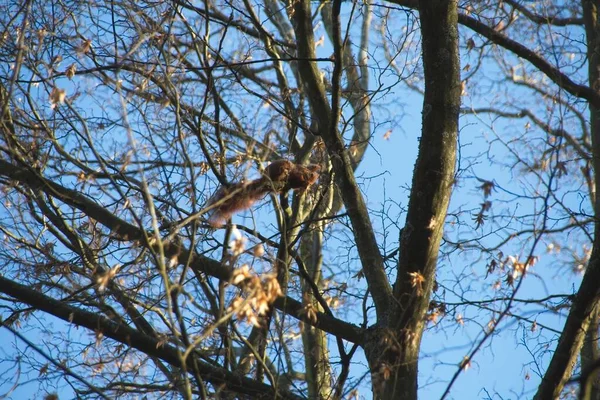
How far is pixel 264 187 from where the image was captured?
3971 millimetres

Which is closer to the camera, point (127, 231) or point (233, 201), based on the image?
point (127, 231)

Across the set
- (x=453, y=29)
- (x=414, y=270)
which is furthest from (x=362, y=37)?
(x=414, y=270)

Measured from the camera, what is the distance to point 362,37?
8.49m

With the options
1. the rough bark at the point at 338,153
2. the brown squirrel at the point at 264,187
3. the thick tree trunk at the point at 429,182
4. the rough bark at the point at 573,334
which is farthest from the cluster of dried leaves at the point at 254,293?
the rough bark at the point at 573,334

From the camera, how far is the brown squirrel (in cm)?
380

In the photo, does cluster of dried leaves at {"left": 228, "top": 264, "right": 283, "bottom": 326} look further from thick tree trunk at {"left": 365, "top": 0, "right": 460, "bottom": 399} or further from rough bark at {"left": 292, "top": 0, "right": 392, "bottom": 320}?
rough bark at {"left": 292, "top": 0, "right": 392, "bottom": 320}

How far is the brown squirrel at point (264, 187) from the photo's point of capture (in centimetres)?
380

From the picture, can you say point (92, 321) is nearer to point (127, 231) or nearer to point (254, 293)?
point (127, 231)

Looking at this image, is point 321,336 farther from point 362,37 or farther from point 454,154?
point 362,37

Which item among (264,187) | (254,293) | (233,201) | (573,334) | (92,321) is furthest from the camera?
(233,201)

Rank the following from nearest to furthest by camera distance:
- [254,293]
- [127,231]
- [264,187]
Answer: [254,293] → [127,231] → [264,187]

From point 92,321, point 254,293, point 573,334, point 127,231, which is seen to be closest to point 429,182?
point 573,334

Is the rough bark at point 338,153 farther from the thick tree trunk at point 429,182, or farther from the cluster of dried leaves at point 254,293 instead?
the cluster of dried leaves at point 254,293

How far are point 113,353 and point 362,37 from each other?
549 centimetres
